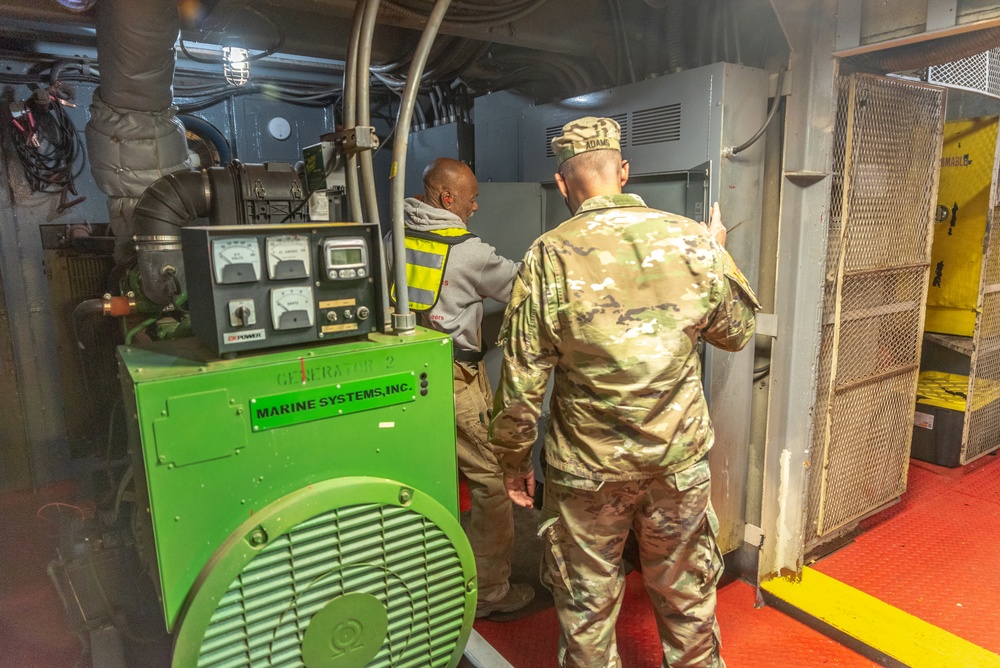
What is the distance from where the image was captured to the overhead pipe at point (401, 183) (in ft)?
4.99

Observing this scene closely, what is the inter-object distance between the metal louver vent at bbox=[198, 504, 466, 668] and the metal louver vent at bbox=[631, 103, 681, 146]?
6.24 feet

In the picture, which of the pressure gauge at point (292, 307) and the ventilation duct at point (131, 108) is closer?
the pressure gauge at point (292, 307)

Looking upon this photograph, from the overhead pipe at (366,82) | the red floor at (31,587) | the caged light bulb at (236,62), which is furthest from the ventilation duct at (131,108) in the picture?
the red floor at (31,587)

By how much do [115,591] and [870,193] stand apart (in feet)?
10.6

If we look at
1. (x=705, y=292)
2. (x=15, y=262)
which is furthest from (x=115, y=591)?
(x=15, y=262)

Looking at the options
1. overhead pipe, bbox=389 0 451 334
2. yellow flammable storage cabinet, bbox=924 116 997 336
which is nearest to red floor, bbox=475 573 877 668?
overhead pipe, bbox=389 0 451 334

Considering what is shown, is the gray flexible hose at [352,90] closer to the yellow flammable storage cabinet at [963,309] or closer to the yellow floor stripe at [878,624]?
the yellow floor stripe at [878,624]

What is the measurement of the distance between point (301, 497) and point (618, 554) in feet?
3.68

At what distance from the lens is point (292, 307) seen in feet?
4.42

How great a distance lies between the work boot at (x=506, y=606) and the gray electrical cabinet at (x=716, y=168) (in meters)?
0.89

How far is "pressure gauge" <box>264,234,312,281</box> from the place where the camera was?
1323 millimetres

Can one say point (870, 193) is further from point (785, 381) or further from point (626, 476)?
point (626, 476)

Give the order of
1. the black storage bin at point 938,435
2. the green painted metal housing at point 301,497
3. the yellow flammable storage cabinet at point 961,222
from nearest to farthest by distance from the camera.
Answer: the green painted metal housing at point 301,497 < the yellow flammable storage cabinet at point 961,222 < the black storage bin at point 938,435

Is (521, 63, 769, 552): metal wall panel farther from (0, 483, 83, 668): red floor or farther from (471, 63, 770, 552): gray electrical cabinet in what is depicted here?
(0, 483, 83, 668): red floor
